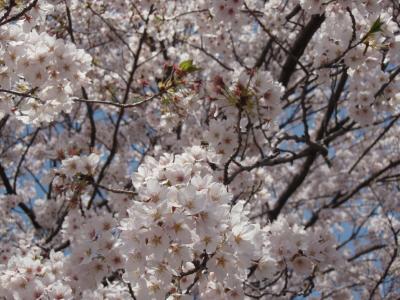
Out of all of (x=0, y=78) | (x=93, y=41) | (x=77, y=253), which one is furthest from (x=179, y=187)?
(x=93, y=41)

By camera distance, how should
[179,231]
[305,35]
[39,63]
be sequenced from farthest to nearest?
[305,35], [39,63], [179,231]

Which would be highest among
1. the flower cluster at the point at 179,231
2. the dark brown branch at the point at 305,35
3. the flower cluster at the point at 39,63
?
the dark brown branch at the point at 305,35

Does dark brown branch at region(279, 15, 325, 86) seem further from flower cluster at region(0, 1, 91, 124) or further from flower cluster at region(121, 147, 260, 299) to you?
flower cluster at region(121, 147, 260, 299)

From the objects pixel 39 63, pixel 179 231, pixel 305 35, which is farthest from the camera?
pixel 305 35

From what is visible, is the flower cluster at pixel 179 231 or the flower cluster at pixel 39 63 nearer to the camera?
the flower cluster at pixel 179 231

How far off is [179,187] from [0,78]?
170 cm

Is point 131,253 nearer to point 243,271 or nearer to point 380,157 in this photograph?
point 243,271

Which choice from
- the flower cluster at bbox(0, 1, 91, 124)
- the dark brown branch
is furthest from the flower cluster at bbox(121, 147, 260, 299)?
the dark brown branch

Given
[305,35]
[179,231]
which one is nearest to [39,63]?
[179,231]

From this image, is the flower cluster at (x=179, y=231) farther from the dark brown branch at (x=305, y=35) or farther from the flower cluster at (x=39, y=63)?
the dark brown branch at (x=305, y=35)

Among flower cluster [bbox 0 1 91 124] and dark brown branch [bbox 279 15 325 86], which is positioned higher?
dark brown branch [bbox 279 15 325 86]

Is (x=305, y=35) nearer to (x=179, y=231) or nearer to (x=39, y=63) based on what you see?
(x=39, y=63)

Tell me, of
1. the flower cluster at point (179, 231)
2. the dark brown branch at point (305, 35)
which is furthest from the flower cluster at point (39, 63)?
the dark brown branch at point (305, 35)

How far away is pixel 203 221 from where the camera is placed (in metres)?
2.60
